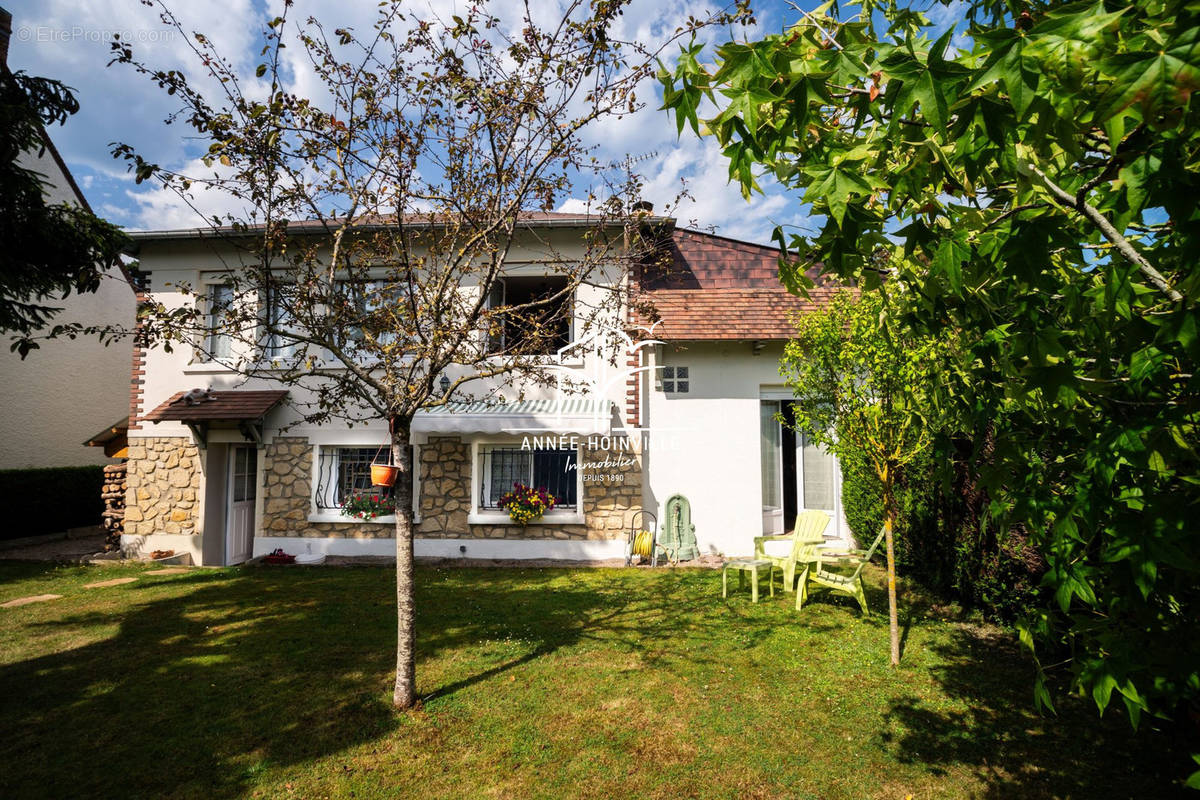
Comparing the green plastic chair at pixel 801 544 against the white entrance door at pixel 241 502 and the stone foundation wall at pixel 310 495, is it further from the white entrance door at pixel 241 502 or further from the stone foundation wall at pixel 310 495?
the white entrance door at pixel 241 502

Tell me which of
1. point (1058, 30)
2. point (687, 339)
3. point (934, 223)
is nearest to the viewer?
point (1058, 30)

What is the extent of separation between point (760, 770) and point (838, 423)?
4554 millimetres

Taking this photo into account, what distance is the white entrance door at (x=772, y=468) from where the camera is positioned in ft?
49.5

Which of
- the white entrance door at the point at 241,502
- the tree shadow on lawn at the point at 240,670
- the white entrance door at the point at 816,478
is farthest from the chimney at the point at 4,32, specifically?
the white entrance door at the point at 816,478

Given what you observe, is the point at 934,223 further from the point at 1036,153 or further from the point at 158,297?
the point at 158,297

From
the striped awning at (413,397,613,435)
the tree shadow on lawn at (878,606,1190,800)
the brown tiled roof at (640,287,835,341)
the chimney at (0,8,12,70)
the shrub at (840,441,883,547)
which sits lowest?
the tree shadow on lawn at (878,606,1190,800)

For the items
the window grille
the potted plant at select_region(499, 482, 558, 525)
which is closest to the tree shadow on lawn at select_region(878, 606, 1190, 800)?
the potted plant at select_region(499, 482, 558, 525)

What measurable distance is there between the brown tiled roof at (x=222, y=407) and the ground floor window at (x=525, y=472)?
229 inches

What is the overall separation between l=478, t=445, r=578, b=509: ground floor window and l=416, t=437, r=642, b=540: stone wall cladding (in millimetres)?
452

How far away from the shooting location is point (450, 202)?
279 inches

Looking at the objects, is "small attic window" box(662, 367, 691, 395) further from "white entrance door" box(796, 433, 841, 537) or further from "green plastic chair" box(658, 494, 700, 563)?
"white entrance door" box(796, 433, 841, 537)

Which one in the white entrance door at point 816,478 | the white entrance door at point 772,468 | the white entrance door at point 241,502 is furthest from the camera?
the white entrance door at point 241,502

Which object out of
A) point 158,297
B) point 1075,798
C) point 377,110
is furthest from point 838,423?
point 158,297

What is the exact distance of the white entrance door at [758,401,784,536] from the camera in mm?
15094
